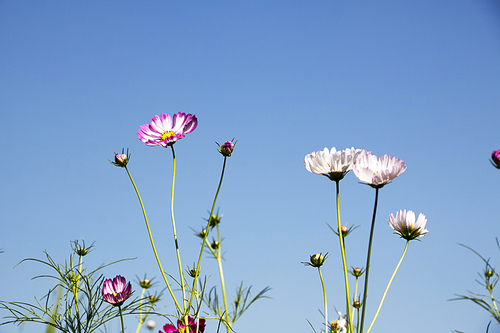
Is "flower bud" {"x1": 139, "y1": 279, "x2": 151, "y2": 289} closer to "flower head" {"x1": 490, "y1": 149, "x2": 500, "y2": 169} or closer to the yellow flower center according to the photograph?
the yellow flower center

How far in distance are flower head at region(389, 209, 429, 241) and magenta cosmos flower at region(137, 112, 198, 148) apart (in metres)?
0.56

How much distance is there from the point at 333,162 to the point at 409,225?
26cm

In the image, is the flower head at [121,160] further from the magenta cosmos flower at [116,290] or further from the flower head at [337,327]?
the flower head at [337,327]

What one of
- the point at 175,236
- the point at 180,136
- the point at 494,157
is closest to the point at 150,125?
the point at 180,136

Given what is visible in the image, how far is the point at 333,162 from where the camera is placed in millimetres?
800

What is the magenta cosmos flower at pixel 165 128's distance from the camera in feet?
3.26

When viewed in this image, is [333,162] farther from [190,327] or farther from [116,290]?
[116,290]

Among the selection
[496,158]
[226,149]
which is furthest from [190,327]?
[496,158]

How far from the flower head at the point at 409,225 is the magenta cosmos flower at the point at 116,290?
2.28 feet

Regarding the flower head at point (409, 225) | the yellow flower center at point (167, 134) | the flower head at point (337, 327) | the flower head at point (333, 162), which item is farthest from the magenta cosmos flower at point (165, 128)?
the flower head at point (337, 327)

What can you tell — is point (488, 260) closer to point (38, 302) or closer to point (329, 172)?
point (329, 172)

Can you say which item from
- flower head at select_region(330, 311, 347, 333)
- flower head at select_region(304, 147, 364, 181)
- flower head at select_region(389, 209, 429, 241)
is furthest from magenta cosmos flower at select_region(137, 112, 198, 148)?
flower head at select_region(330, 311, 347, 333)

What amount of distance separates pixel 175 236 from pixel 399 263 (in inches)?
19.0

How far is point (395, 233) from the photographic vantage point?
0.91 meters
